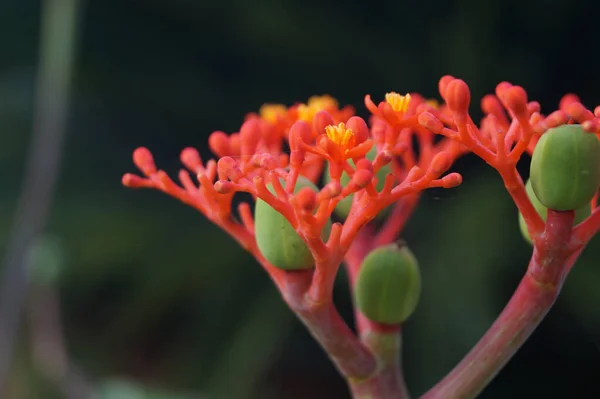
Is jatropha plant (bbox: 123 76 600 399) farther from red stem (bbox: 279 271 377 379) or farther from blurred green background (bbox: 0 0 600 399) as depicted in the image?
blurred green background (bbox: 0 0 600 399)

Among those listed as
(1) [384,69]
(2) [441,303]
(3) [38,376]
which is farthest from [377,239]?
(3) [38,376]

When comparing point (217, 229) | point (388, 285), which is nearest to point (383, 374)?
point (388, 285)

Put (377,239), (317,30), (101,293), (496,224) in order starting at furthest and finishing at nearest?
1. (101,293)
2. (317,30)
3. (496,224)
4. (377,239)

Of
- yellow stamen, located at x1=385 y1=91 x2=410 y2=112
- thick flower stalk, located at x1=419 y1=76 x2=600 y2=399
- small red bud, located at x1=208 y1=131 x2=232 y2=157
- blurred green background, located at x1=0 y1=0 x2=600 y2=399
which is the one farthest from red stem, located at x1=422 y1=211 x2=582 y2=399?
blurred green background, located at x1=0 y1=0 x2=600 y2=399

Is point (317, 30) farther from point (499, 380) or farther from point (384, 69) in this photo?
point (499, 380)

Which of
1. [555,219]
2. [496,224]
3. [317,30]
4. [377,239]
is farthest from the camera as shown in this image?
[317,30]

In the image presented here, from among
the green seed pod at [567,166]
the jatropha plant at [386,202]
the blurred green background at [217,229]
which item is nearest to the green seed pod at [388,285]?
the jatropha plant at [386,202]

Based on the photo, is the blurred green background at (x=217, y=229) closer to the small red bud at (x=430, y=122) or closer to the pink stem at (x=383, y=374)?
the pink stem at (x=383, y=374)
